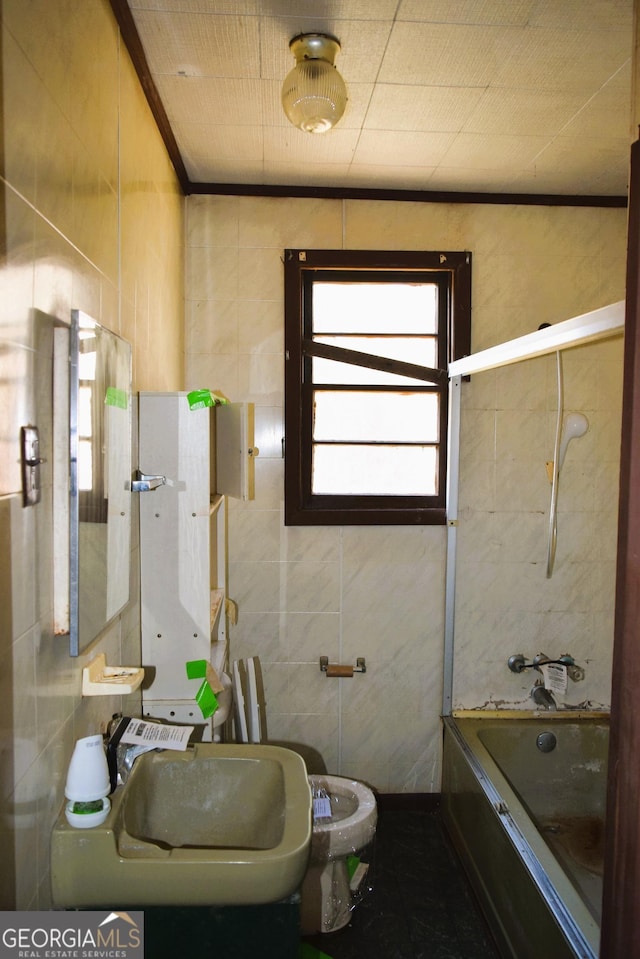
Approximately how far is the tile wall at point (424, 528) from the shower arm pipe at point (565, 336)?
2.34 feet

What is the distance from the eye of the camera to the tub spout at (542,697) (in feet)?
8.82

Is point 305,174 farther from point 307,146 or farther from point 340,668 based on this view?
point 340,668

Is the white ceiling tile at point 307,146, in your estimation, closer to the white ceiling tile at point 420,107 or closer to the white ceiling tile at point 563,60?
the white ceiling tile at point 420,107

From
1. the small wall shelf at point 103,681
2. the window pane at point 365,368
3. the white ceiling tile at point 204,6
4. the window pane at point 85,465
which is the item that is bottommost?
the small wall shelf at point 103,681

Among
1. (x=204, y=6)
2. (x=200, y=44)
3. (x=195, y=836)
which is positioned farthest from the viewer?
(x=200, y=44)

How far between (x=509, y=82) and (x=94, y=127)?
4.01 ft

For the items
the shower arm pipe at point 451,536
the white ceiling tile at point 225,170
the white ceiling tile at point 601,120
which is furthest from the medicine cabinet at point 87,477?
the white ceiling tile at point 601,120

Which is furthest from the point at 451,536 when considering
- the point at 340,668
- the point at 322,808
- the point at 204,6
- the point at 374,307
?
the point at 204,6

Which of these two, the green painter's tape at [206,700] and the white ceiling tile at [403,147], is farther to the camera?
the white ceiling tile at [403,147]

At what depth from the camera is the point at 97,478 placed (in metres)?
1.26

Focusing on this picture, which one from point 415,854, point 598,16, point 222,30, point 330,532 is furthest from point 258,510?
point 598,16

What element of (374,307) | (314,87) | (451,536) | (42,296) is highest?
(314,87)

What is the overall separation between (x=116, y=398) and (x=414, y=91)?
4.37ft

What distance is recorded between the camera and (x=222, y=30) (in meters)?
1.68
